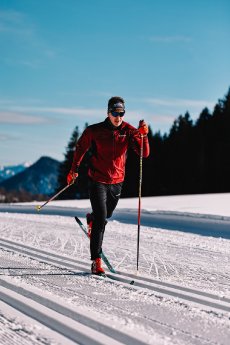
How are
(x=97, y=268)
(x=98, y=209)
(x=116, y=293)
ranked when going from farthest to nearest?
1. (x=98, y=209)
2. (x=97, y=268)
3. (x=116, y=293)

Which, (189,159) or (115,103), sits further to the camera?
(189,159)

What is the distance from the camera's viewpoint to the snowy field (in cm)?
342

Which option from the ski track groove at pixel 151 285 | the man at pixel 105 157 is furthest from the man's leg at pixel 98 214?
the ski track groove at pixel 151 285

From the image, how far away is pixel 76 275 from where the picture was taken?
18.4 feet

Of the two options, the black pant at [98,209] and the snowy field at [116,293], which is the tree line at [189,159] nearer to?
the snowy field at [116,293]

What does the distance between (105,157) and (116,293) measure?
1.75 m

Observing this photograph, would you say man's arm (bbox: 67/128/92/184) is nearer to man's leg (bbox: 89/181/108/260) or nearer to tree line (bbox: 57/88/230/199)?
man's leg (bbox: 89/181/108/260)

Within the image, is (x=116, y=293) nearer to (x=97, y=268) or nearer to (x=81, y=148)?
(x=97, y=268)

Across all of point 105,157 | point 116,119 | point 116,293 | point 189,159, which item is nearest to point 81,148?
point 105,157

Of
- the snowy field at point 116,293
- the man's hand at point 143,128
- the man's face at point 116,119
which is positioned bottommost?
the snowy field at point 116,293

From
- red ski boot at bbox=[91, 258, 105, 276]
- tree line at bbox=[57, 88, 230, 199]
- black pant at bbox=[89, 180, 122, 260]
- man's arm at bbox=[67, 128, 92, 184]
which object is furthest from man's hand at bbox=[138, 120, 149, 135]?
tree line at bbox=[57, 88, 230, 199]

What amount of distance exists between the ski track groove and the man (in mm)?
461

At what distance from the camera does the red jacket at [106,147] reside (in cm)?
582

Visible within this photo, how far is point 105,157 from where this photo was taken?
19.1ft
